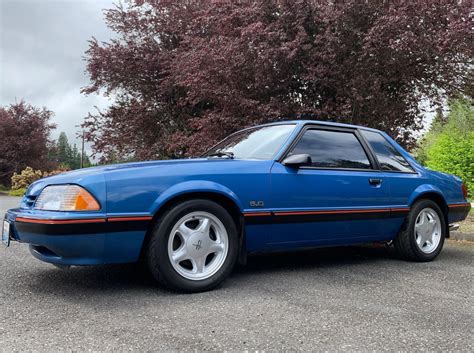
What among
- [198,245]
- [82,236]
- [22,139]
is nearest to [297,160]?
[198,245]

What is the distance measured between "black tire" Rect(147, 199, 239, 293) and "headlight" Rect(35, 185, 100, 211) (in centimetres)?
48

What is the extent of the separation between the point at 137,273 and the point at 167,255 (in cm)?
85

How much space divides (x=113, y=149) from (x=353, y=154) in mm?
12802

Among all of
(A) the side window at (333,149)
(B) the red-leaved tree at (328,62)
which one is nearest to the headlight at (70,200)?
(A) the side window at (333,149)

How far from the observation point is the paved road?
96.7 inches

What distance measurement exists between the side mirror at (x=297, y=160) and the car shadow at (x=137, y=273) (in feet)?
3.39

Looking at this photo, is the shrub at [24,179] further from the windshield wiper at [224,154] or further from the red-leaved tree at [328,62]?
the windshield wiper at [224,154]

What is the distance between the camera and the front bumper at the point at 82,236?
307 centimetres

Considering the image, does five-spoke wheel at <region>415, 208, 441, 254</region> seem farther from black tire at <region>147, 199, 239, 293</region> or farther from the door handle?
black tire at <region>147, 199, 239, 293</region>

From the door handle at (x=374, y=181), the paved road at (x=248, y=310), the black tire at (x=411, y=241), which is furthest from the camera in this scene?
the black tire at (x=411, y=241)

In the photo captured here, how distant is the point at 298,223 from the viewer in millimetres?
3955

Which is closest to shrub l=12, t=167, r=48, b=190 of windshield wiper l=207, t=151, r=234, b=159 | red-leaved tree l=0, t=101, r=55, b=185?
red-leaved tree l=0, t=101, r=55, b=185

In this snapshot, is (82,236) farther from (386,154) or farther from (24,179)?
(24,179)

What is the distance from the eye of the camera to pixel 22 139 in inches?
1117
